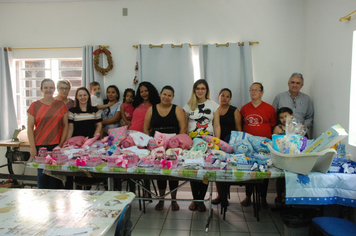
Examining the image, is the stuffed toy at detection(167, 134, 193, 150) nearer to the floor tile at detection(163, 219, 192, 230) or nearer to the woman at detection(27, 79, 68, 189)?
the floor tile at detection(163, 219, 192, 230)

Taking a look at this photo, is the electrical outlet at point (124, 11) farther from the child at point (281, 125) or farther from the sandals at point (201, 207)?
the sandals at point (201, 207)

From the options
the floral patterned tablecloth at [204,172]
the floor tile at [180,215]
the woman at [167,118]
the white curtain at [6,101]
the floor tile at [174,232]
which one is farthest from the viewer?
the white curtain at [6,101]

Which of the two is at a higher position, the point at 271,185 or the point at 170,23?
the point at 170,23

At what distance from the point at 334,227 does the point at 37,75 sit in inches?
194

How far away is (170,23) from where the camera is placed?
4.11 meters

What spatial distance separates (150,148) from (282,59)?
2.60 metres

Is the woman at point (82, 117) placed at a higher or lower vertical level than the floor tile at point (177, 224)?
higher

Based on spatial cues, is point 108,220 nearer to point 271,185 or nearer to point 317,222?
point 317,222

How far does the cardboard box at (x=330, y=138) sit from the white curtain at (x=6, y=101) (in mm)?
4738

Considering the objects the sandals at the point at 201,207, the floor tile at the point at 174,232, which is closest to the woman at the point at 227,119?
the sandals at the point at 201,207

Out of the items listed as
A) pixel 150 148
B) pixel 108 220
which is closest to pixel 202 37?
pixel 150 148

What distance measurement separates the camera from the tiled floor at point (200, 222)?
2.70 meters

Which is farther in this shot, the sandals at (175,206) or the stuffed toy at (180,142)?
the sandals at (175,206)

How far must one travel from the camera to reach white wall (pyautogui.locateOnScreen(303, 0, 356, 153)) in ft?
9.02
